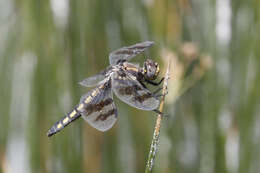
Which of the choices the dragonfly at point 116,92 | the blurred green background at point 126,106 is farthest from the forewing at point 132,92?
the blurred green background at point 126,106

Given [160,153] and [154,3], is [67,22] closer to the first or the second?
[154,3]

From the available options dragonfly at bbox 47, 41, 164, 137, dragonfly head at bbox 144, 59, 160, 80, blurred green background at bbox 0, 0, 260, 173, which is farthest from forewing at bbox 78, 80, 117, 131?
blurred green background at bbox 0, 0, 260, 173

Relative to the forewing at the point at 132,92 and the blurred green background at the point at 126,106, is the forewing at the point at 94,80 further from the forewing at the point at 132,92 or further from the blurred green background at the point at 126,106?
the blurred green background at the point at 126,106

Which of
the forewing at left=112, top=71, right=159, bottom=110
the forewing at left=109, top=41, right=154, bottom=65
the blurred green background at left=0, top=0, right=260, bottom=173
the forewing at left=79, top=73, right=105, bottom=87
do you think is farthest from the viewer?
the blurred green background at left=0, top=0, right=260, bottom=173

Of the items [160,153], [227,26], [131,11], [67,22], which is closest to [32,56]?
[67,22]

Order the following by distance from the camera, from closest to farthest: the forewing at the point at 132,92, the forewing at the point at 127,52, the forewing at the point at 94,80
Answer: the forewing at the point at 132,92 < the forewing at the point at 127,52 < the forewing at the point at 94,80

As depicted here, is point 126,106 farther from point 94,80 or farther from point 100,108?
point 100,108

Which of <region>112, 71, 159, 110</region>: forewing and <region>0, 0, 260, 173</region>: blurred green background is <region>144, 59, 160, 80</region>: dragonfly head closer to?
<region>112, 71, 159, 110</region>: forewing

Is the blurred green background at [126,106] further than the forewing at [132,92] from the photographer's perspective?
Yes

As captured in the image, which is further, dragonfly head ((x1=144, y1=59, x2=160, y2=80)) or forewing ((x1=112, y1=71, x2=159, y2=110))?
dragonfly head ((x1=144, y1=59, x2=160, y2=80))
